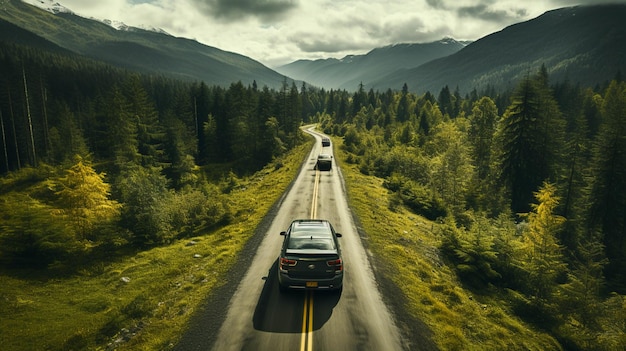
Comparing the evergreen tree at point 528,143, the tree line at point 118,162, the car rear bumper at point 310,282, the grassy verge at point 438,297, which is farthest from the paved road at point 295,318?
the evergreen tree at point 528,143

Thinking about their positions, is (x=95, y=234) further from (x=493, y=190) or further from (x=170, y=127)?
(x=493, y=190)

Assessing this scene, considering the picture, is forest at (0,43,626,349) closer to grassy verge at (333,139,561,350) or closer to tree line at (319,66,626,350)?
tree line at (319,66,626,350)

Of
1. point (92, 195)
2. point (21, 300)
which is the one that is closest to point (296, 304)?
point (21, 300)

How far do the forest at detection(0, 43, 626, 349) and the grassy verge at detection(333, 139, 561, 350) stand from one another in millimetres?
1316

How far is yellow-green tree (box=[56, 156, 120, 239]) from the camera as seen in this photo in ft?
67.5

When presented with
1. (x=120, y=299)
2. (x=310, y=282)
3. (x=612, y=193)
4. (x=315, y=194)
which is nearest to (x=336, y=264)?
(x=310, y=282)


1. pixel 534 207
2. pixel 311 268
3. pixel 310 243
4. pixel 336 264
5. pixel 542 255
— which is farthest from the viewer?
pixel 534 207

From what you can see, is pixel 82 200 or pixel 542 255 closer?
pixel 542 255

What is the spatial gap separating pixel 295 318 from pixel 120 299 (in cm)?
742

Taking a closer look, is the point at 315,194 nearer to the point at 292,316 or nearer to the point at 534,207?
the point at 292,316

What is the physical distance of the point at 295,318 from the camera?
1038 cm

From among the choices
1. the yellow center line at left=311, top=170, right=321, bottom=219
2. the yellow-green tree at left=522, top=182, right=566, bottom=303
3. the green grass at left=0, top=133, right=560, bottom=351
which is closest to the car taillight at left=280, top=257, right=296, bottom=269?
the green grass at left=0, top=133, right=560, bottom=351

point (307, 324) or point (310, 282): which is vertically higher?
point (310, 282)

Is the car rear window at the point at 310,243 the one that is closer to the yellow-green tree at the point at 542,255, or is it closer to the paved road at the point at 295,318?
the paved road at the point at 295,318
